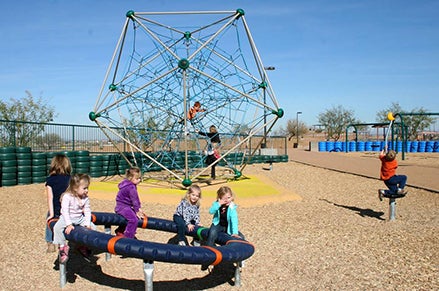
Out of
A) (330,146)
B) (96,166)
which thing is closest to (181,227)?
(96,166)

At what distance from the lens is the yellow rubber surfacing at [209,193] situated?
31.4 ft

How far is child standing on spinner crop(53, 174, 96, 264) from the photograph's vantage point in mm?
4555

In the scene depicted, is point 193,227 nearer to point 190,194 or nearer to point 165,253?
point 190,194

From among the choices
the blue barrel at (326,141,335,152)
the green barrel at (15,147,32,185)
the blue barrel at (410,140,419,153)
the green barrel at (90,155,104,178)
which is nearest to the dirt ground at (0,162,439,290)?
the green barrel at (15,147,32,185)

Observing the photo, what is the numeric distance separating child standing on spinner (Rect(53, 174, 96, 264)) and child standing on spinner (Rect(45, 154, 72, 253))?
2.01 ft

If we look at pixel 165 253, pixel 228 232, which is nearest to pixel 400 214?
pixel 228 232

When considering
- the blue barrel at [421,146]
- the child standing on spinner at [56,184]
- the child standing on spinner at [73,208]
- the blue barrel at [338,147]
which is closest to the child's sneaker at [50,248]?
the child standing on spinner at [56,184]

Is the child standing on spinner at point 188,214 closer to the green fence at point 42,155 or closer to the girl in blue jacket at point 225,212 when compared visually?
the girl in blue jacket at point 225,212

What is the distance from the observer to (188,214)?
5.73 metres

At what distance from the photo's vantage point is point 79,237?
14.0 ft

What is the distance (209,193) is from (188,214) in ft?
13.8

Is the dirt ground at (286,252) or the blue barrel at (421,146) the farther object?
the blue barrel at (421,146)

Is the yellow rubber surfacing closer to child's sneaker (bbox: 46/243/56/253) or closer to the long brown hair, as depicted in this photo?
child's sneaker (bbox: 46/243/56/253)

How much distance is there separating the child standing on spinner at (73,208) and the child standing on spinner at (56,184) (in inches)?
24.1
